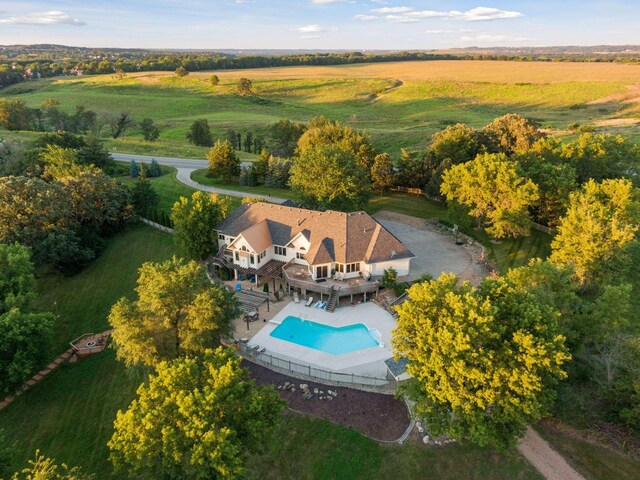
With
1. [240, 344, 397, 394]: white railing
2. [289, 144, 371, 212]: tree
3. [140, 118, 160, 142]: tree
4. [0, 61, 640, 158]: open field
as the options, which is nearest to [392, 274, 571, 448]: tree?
[240, 344, 397, 394]: white railing

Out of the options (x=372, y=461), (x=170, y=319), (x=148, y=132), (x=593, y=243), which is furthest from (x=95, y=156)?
(x=593, y=243)

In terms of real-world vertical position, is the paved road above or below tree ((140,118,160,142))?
below

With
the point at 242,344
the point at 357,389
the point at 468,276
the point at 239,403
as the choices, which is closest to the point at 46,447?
the point at 242,344

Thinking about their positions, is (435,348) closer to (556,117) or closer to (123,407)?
(123,407)

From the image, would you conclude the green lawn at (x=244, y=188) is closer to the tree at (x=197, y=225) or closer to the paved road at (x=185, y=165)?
the paved road at (x=185, y=165)

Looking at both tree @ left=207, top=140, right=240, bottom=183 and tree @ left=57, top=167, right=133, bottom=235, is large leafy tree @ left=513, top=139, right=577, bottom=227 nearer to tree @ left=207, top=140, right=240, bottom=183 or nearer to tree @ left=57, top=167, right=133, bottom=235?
tree @ left=207, top=140, right=240, bottom=183

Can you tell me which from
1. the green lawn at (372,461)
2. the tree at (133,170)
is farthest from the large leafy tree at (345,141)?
the green lawn at (372,461)
